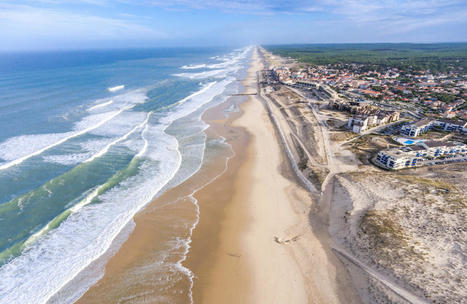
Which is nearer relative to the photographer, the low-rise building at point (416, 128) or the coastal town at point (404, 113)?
the coastal town at point (404, 113)

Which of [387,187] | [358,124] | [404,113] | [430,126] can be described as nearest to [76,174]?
[387,187]

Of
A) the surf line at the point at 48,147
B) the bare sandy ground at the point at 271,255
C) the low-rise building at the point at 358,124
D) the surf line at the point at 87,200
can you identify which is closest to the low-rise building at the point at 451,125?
the low-rise building at the point at 358,124

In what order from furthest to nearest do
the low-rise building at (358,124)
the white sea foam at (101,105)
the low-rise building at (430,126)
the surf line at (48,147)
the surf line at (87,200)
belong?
the white sea foam at (101,105) → the low-rise building at (358,124) → the low-rise building at (430,126) → the surf line at (48,147) → the surf line at (87,200)

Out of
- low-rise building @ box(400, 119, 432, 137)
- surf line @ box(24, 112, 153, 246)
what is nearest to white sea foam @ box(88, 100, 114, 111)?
surf line @ box(24, 112, 153, 246)

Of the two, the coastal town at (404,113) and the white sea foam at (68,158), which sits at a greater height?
the coastal town at (404,113)

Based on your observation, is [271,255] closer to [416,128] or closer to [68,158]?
[68,158]

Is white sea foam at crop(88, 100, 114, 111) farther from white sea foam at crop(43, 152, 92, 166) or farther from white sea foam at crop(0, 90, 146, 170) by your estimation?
white sea foam at crop(43, 152, 92, 166)

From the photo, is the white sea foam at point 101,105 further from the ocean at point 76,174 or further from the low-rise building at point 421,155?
the low-rise building at point 421,155

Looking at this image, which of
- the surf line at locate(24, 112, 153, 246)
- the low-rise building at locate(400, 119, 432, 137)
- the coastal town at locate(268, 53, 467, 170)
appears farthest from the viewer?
the low-rise building at locate(400, 119, 432, 137)
